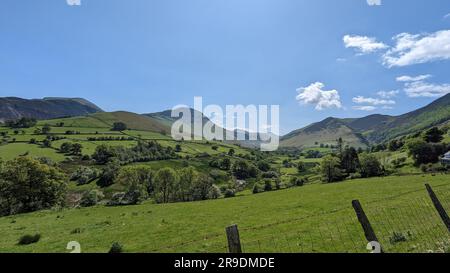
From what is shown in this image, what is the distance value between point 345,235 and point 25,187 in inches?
2475

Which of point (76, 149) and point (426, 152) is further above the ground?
point (76, 149)

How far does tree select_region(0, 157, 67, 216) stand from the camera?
59.0 metres

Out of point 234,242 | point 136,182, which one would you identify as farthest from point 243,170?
point 234,242

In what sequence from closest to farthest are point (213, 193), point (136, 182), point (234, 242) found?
point (234, 242) → point (136, 182) → point (213, 193)

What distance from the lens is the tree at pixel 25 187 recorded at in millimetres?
59000

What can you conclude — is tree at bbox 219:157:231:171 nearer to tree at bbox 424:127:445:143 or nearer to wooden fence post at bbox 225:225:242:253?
tree at bbox 424:127:445:143

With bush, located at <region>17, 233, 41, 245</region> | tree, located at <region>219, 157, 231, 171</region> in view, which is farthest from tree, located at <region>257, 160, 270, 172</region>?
bush, located at <region>17, 233, 41, 245</region>

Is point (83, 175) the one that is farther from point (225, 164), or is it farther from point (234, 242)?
point (234, 242)

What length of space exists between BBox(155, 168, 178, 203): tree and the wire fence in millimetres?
60663

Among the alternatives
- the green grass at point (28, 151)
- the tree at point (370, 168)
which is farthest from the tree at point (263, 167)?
the green grass at point (28, 151)

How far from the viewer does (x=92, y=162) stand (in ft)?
502

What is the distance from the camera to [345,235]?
19750 mm

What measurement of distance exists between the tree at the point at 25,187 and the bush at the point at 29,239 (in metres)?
39.3

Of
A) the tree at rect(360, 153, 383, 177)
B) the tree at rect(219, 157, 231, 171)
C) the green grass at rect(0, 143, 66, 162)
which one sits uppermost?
the green grass at rect(0, 143, 66, 162)
